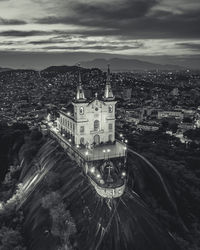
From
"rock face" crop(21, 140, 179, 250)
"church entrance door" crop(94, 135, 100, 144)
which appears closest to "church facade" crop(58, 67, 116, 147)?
"church entrance door" crop(94, 135, 100, 144)

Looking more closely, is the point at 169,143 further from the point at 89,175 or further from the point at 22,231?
the point at 22,231

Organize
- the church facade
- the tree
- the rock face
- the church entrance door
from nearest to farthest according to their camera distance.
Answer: the rock face, the tree, the church facade, the church entrance door

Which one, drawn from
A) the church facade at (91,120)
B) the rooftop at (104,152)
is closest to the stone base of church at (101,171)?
the rooftop at (104,152)

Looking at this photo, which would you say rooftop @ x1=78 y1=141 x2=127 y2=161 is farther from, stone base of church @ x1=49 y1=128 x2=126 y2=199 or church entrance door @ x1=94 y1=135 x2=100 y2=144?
church entrance door @ x1=94 y1=135 x2=100 y2=144

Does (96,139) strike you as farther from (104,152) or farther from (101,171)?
(101,171)

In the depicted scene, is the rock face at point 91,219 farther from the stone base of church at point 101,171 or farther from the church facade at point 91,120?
the church facade at point 91,120

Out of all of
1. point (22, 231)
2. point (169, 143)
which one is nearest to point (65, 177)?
point (22, 231)
